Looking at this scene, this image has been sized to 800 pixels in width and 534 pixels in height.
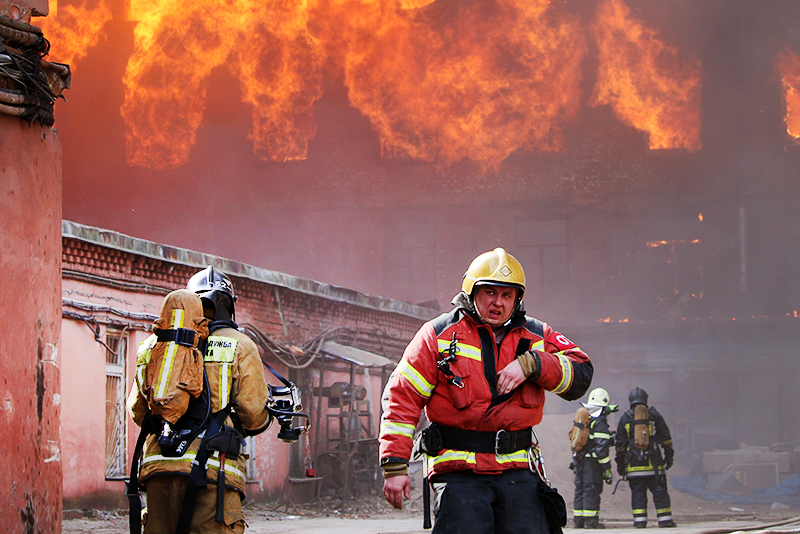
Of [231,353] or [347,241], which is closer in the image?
[231,353]

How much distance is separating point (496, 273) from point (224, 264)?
10.4 meters

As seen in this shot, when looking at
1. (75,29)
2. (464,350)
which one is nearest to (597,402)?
(464,350)

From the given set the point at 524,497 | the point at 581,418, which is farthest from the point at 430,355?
the point at 581,418

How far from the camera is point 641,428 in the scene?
10.9 meters

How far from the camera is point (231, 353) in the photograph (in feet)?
13.4

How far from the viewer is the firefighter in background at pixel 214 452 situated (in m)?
3.87

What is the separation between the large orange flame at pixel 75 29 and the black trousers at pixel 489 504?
2656 centimetres

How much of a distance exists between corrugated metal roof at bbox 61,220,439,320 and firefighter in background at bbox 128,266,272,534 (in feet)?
20.4

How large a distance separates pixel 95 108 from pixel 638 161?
17222 mm

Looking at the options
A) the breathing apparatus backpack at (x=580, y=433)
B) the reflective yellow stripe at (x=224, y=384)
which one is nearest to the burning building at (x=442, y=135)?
the breathing apparatus backpack at (x=580, y=433)

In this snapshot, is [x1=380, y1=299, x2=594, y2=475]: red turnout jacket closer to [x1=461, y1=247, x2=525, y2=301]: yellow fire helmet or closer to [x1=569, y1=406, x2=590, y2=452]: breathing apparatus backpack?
[x1=461, y1=247, x2=525, y2=301]: yellow fire helmet

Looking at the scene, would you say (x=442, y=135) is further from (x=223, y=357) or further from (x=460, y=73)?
(x=223, y=357)

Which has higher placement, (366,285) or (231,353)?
(366,285)

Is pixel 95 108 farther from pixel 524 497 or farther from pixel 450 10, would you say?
pixel 524 497
